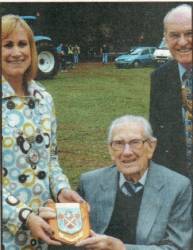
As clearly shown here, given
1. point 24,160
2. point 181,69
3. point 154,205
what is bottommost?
point 154,205

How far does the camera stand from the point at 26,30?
1.50 metres

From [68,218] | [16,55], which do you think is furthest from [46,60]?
[68,218]

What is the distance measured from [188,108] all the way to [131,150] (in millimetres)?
271

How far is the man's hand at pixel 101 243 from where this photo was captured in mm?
1533

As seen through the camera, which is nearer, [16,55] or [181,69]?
[16,55]

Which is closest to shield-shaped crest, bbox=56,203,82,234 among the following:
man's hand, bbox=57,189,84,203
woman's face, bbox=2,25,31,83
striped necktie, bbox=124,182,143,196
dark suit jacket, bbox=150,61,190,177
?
man's hand, bbox=57,189,84,203

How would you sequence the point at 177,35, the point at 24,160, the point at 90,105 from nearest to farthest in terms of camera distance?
the point at 24,160, the point at 177,35, the point at 90,105

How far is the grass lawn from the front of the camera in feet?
5.40

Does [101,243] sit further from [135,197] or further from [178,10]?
[178,10]

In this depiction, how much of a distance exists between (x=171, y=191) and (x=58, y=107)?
0.47 meters

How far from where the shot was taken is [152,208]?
1595mm

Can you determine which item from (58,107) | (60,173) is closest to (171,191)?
(60,173)

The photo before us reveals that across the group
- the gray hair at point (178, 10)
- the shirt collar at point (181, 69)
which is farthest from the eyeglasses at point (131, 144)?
the gray hair at point (178, 10)

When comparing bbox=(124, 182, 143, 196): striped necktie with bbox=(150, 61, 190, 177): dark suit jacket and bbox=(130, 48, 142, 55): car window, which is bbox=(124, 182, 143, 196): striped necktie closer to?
bbox=(150, 61, 190, 177): dark suit jacket
